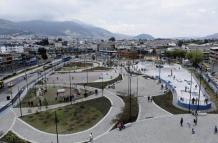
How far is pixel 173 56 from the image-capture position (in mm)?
111250

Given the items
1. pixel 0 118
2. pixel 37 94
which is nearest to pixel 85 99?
pixel 37 94

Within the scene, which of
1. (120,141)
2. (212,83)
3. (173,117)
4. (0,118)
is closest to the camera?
(120,141)

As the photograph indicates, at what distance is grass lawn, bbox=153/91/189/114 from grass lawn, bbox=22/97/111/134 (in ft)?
25.8

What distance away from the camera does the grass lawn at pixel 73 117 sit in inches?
1239

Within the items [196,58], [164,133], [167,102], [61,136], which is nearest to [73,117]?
[61,136]

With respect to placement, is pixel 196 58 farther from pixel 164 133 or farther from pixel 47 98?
pixel 164 133

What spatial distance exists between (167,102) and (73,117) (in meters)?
15.1

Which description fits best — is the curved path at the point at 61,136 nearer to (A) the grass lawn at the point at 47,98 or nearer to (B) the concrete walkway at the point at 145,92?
(B) the concrete walkway at the point at 145,92

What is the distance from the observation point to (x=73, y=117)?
115 ft

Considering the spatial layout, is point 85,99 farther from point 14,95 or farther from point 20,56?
point 20,56

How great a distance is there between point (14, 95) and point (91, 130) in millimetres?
25119

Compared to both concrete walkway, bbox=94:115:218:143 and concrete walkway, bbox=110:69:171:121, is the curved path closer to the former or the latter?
concrete walkway, bbox=94:115:218:143

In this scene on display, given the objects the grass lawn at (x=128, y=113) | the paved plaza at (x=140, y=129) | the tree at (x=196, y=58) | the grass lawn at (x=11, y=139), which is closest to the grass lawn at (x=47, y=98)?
the paved plaza at (x=140, y=129)

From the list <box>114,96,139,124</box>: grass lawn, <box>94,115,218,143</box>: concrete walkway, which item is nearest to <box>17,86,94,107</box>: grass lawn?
<box>114,96,139,124</box>: grass lawn
